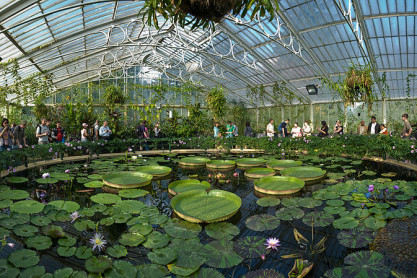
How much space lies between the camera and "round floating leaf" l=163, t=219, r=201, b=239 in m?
2.37

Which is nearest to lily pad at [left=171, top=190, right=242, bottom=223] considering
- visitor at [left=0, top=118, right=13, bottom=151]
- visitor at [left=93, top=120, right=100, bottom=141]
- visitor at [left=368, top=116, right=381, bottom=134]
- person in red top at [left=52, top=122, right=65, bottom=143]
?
visitor at [left=0, top=118, right=13, bottom=151]

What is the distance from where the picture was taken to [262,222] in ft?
8.85

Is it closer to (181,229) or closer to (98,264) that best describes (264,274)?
(181,229)

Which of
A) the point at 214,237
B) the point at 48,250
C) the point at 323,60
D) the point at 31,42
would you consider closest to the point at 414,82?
the point at 323,60

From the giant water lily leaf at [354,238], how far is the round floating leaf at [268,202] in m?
1.00

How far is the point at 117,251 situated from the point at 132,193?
1759mm

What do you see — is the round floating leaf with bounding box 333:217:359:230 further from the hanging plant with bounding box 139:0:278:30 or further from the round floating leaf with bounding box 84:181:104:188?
the round floating leaf with bounding box 84:181:104:188

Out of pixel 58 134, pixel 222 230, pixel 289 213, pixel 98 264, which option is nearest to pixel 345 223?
pixel 289 213

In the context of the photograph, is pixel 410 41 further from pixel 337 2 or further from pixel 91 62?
pixel 91 62

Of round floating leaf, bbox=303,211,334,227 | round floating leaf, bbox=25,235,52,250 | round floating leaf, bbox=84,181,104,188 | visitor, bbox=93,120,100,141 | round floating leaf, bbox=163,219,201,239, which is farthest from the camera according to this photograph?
visitor, bbox=93,120,100,141

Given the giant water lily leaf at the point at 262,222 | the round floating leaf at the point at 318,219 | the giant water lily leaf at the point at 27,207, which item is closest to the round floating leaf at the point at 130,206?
the giant water lily leaf at the point at 27,207

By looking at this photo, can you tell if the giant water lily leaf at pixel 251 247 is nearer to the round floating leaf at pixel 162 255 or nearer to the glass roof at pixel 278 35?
the round floating leaf at pixel 162 255

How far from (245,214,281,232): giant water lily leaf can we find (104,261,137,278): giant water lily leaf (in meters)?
1.28

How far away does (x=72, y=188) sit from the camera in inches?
159
